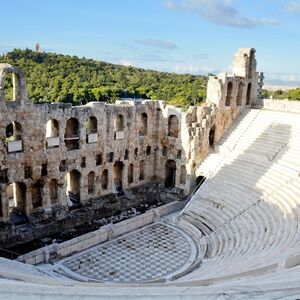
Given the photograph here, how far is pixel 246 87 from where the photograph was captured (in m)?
29.8

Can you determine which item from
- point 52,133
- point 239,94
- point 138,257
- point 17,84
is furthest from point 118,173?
point 239,94

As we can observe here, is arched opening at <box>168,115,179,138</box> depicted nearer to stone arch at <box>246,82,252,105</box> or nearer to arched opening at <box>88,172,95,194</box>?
stone arch at <box>246,82,252,105</box>

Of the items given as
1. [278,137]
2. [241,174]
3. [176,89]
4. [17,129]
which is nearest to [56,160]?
[17,129]

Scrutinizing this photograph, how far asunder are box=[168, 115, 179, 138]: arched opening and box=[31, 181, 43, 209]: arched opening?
10.8 m

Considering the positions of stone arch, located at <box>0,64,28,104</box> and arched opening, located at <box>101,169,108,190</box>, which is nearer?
stone arch, located at <box>0,64,28,104</box>

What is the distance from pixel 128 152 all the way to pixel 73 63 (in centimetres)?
4127

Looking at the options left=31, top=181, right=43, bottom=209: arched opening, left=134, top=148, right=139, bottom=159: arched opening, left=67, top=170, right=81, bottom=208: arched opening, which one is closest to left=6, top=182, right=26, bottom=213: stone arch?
left=31, top=181, right=43, bottom=209: arched opening

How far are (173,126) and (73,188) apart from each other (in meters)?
8.95

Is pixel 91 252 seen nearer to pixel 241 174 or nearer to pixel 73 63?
pixel 241 174

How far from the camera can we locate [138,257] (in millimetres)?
19703

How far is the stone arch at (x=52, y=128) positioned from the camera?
75.0ft

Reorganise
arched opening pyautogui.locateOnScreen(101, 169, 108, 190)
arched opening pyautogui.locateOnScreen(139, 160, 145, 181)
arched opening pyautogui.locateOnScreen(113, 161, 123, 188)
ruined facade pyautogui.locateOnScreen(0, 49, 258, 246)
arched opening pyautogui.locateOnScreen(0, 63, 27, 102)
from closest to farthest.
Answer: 1. arched opening pyautogui.locateOnScreen(0, 63, 27, 102)
2. ruined facade pyautogui.locateOnScreen(0, 49, 258, 246)
3. arched opening pyautogui.locateOnScreen(101, 169, 108, 190)
4. arched opening pyautogui.locateOnScreen(113, 161, 123, 188)
5. arched opening pyautogui.locateOnScreen(139, 160, 145, 181)

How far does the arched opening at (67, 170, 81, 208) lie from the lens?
80.0 ft

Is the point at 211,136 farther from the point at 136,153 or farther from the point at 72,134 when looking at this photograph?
the point at 72,134
